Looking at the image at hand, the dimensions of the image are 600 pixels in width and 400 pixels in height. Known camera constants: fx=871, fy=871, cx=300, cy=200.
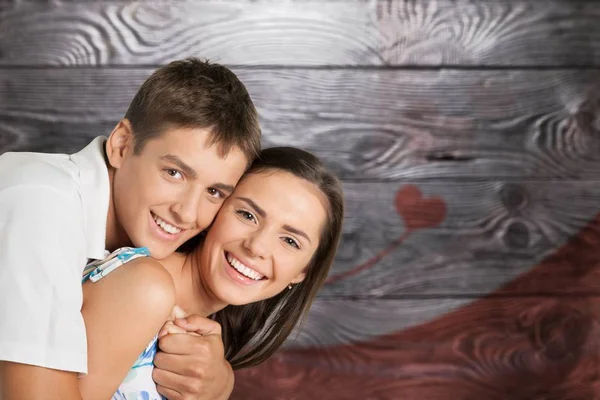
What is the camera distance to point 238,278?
1441mm

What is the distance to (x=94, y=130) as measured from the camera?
6.84 feet

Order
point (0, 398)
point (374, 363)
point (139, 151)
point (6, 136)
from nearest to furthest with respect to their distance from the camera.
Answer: point (0, 398), point (139, 151), point (6, 136), point (374, 363)

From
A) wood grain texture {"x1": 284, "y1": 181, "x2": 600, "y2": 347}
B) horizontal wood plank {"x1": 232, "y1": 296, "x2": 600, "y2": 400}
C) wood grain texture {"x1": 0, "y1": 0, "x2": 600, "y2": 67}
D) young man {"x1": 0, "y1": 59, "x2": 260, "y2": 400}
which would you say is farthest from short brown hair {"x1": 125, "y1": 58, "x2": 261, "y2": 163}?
horizontal wood plank {"x1": 232, "y1": 296, "x2": 600, "y2": 400}

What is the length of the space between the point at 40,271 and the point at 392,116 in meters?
1.23

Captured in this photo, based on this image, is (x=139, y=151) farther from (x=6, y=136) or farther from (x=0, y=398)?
(x=6, y=136)

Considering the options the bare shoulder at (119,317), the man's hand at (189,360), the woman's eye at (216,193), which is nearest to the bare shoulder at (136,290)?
the bare shoulder at (119,317)

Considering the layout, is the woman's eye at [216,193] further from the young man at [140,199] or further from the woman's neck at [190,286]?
the woman's neck at [190,286]

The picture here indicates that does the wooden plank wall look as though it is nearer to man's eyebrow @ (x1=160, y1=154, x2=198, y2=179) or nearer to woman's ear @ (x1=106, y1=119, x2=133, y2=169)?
woman's ear @ (x1=106, y1=119, x2=133, y2=169)

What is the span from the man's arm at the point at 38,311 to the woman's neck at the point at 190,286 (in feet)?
1.12

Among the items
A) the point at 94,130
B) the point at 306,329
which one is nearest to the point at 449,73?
the point at 306,329

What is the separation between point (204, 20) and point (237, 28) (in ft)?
0.27

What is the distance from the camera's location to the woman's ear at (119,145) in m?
1.42

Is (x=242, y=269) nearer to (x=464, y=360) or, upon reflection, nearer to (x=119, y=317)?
(x=119, y=317)

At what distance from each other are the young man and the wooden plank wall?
660 millimetres
